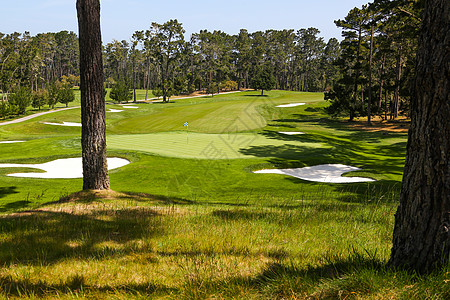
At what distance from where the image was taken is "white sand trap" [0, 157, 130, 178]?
14797mm

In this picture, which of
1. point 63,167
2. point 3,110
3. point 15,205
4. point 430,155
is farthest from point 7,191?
point 3,110

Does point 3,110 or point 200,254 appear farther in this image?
point 3,110

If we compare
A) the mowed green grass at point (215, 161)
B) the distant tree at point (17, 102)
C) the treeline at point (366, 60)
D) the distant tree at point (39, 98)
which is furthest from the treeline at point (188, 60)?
the mowed green grass at point (215, 161)

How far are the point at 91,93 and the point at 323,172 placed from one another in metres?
10.9

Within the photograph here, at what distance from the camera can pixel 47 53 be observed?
11869 cm

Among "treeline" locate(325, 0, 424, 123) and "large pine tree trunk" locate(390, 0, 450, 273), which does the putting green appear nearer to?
"large pine tree trunk" locate(390, 0, 450, 273)

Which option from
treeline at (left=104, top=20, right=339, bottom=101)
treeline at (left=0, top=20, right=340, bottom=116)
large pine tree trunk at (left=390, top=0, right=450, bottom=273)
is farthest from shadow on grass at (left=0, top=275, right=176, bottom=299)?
treeline at (left=104, top=20, right=339, bottom=101)

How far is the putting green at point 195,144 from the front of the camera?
700 inches

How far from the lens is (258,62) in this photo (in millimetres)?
108125

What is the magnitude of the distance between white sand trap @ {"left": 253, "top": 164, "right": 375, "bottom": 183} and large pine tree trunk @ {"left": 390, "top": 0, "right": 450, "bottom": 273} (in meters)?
11.2

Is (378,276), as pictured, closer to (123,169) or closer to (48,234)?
(48,234)

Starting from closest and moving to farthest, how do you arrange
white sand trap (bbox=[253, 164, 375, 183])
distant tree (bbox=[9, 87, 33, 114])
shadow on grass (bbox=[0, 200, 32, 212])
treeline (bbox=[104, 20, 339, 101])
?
shadow on grass (bbox=[0, 200, 32, 212]) < white sand trap (bbox=[253, 164, 375, 183]) < distant tree (bbox=[9, 87, 33, 114]) < treeline (bbox=[104, 20, 339, 101])

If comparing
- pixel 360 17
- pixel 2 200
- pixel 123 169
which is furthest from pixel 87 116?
pixel 360 17

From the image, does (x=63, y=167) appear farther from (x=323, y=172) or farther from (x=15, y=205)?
(x=323, y=172)
